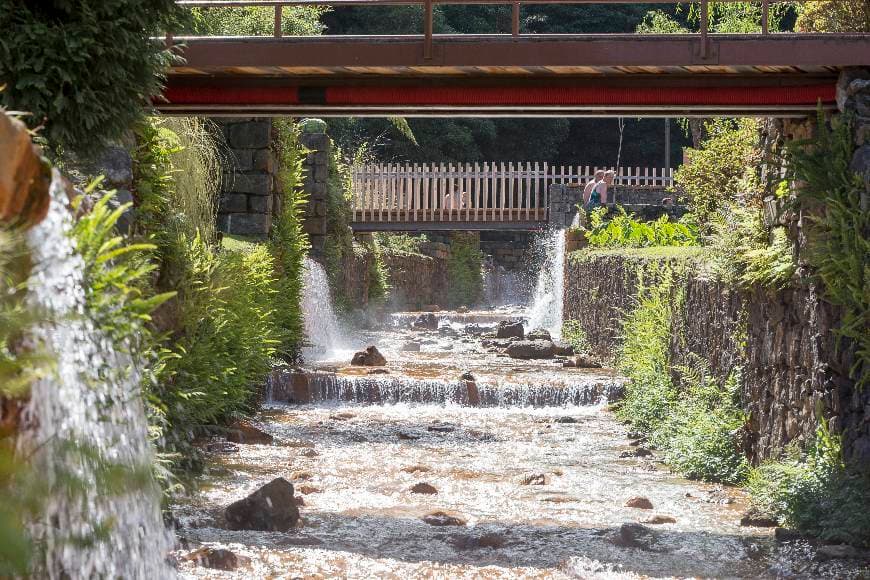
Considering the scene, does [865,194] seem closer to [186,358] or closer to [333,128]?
[186,358]

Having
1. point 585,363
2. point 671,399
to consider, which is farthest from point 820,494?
point 585,363

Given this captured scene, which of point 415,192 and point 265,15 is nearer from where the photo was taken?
point 265,15

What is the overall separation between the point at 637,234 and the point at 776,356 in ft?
32.0

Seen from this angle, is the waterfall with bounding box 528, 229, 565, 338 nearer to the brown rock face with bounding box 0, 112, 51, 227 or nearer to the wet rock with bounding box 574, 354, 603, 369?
the wet rock with bounding box 574, 354, 603, 369

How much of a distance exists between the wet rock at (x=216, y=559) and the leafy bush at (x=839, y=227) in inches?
143

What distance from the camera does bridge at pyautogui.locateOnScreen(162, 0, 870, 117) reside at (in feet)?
24.0

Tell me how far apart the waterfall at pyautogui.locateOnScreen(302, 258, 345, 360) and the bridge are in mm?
7956

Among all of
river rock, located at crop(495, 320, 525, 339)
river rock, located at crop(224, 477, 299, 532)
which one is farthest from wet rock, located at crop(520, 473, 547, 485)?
river rock, located at crop(495, 320, 525, 339)

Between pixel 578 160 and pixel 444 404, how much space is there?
95.4 ft

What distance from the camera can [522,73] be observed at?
777 cm

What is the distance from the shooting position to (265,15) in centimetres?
1948

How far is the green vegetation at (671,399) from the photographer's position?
8.58 m

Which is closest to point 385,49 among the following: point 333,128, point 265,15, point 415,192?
point 265,15

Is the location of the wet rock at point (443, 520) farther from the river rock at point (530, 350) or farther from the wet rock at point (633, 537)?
the river rock at point (530, 350)
